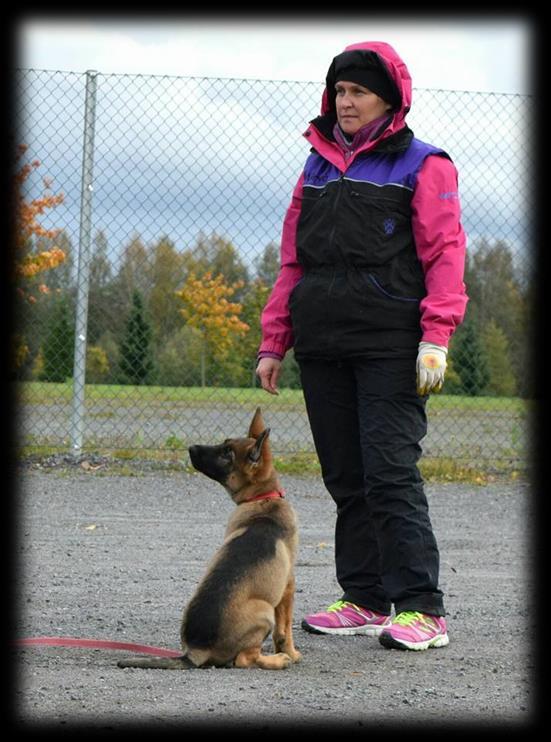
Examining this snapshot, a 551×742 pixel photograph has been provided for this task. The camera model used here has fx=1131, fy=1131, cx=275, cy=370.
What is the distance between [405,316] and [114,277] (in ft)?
21.5

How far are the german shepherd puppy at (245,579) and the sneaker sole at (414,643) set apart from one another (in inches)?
16.7

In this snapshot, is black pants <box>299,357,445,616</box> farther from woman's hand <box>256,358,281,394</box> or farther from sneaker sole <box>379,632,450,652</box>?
woman's hand <box>256,358,281,394</box>

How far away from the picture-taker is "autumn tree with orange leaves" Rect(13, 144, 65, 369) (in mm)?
10156

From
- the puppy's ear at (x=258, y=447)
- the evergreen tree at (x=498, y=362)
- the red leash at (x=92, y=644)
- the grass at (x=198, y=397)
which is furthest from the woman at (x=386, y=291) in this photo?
the evergreen tree at (x=498, y=362)

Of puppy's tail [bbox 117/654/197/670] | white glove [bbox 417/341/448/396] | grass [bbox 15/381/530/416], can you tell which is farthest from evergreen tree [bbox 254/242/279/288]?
puppy's tail [bbox 117/654/197/670]

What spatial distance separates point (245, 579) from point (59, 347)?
623 centimetres

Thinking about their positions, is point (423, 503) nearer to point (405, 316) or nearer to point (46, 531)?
point (405, 316)

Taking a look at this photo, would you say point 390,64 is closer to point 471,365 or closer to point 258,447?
point 258,447

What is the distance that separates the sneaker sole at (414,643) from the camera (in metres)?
4.84

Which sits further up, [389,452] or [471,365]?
[471,365]

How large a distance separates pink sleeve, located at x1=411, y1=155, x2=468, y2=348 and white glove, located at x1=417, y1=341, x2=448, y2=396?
0.11ft

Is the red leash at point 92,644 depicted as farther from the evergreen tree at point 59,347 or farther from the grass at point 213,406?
the evergreen tree at point 59,347

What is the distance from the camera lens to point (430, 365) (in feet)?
15.5

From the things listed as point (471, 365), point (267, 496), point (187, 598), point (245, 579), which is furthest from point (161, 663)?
point (471, 365)
